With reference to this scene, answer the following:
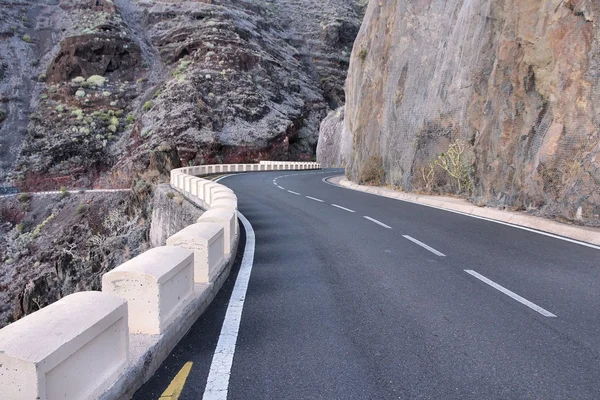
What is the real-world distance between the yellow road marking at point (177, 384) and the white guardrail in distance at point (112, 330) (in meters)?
0.22

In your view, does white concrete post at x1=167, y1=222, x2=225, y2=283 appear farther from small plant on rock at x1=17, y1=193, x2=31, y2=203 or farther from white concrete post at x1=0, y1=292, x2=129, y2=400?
small plant on rock at x1=17, y1=193, x2=31, y2=203

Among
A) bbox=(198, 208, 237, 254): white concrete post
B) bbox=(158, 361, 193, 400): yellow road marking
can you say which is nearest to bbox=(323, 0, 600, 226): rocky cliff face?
bbox=(198, 208, 237, 254): white concrete post

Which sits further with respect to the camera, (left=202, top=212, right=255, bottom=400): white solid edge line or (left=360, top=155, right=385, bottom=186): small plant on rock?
(left=360, top=155, right=385, bottom=186): small plant on rock

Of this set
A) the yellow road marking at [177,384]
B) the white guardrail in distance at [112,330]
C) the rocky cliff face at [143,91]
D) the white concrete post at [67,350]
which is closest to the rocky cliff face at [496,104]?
the white guardrail in distance at [112,330]

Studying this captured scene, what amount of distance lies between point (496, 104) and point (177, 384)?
13596 mm

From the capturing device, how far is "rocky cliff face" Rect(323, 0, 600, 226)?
35.4ft

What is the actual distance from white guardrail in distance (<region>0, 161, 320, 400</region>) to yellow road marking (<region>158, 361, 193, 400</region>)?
22 centimetres

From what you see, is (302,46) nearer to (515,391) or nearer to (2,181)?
(2,181)

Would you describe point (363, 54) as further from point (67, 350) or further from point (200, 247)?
point (67, 350)

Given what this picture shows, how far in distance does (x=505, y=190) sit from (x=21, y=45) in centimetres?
6115

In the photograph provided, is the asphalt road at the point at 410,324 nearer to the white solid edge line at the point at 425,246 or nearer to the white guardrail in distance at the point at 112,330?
the white solid edge line at the point at 425,246

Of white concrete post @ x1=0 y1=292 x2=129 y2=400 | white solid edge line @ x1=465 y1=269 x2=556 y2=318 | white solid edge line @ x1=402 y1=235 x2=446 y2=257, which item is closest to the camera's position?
white concrete post @ x1=0 y1=292 x2=129 y2=400

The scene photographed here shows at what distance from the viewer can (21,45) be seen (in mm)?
56344

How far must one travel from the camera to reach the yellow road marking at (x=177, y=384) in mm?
3218
